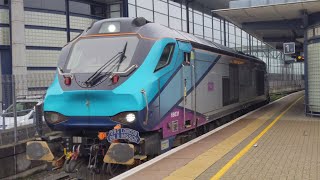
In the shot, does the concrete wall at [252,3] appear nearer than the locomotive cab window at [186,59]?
No

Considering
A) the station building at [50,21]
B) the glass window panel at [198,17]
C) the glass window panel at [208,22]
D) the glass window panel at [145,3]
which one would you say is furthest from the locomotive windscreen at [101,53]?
the glass window panel at [208,22]

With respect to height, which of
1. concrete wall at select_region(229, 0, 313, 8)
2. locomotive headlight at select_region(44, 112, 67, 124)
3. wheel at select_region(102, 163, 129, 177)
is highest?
concrete wall at select_region(229, 0, 313, 8)

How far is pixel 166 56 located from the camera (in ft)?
29.0

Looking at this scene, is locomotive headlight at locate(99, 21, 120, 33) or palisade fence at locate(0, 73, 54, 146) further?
palisade fence at locate(0, 73, 54, 146)

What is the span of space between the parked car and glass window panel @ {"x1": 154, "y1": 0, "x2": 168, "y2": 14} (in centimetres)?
1903

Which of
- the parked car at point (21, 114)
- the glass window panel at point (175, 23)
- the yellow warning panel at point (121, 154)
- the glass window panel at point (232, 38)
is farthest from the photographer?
the glass window panel at point (232, 38)

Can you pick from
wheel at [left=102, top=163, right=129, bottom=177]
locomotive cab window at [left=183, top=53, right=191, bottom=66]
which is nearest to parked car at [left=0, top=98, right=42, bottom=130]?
wheel at [left=102, top=163, right=129, bottom=177]

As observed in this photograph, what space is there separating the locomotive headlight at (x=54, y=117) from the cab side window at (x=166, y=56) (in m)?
2.21

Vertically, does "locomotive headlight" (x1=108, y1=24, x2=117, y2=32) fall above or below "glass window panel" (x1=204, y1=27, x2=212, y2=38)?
below

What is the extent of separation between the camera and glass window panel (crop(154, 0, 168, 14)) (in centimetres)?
3067

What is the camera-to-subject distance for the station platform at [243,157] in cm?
696

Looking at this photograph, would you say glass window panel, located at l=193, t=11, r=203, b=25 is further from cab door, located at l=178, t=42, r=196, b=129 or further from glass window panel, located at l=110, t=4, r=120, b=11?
cab door, located at l=178, t=42, r=196, b=129

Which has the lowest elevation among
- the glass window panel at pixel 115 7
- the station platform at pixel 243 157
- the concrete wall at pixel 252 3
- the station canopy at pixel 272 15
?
the station platform at pixel 243 157

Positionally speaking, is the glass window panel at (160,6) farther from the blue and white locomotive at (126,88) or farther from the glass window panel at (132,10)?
the blue and white locomotive at (126,88)
